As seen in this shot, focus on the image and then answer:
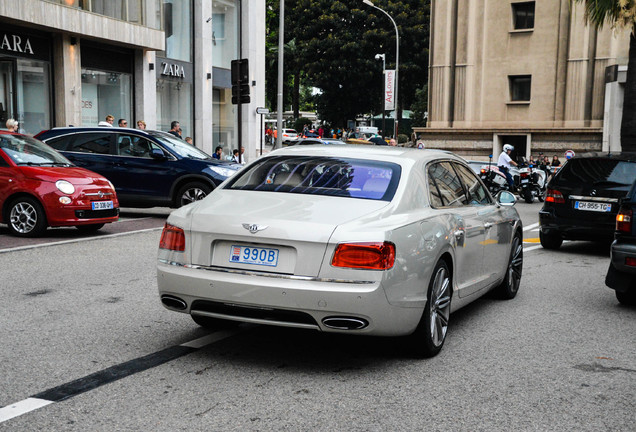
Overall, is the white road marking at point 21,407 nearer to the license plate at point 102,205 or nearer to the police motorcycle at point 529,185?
the license plate at point 102,205

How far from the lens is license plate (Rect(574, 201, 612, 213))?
11.6 metres

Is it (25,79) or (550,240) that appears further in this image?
(25,79)

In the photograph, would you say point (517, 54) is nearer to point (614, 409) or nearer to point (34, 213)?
point (34, 213)

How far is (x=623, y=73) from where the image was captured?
3369 centimetres

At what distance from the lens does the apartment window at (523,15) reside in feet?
120

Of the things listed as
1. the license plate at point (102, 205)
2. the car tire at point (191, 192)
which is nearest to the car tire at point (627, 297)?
the license plate at point (102, 205)

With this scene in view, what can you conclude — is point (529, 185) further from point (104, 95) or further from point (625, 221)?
point (625, 221)

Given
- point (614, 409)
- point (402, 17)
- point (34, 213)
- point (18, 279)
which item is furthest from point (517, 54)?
point (614, 409)

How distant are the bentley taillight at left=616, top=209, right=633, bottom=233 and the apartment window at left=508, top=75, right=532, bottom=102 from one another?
3083cm

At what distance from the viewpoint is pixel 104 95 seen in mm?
26797

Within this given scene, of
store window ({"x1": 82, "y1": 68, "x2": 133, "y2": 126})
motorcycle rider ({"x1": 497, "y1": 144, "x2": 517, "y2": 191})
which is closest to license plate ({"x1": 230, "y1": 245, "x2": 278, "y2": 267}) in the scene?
motorcycle rider ({"x1": 497, "y1": 144, "x2": 517, "y2": 191})

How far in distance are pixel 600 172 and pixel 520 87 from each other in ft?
87.4

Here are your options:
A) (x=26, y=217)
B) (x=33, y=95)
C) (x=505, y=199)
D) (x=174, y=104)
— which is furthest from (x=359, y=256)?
(x=174, y=104)

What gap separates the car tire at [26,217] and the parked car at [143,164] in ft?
12.2
